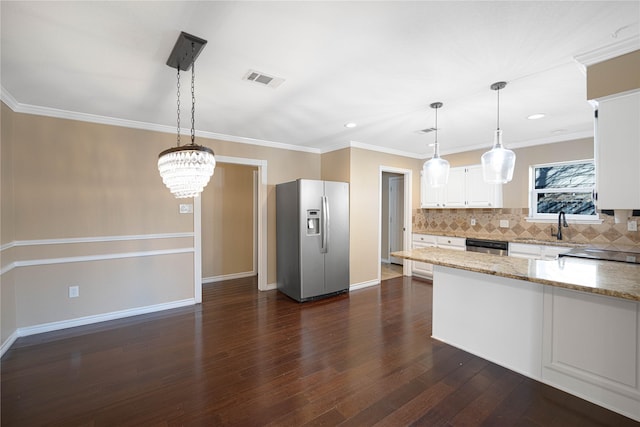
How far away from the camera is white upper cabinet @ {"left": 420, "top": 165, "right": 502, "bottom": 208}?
4672 millimetres

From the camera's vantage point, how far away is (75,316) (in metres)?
3.19

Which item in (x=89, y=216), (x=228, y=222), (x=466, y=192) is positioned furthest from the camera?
(x=228, y=222)

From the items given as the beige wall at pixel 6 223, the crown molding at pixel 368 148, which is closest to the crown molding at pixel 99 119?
the beige wall at pixel 6 223

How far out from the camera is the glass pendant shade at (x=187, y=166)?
5.98 feet

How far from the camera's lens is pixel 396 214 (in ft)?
23.0

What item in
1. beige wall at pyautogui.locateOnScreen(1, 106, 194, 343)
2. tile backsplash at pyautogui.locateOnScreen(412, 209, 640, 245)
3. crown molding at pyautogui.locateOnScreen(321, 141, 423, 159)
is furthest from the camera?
crown molding at pyautogui.locateOnScreen(321, 141, 423, 159)

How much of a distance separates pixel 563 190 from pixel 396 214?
3331mm

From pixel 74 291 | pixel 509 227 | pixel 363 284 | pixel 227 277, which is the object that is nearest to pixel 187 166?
pixel 74 291

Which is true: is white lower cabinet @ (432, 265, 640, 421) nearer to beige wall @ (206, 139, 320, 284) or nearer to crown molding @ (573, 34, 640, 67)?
crown molding @ (573, 34, 640, 67)

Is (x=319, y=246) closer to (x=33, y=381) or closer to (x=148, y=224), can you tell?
(x=148, y=224)

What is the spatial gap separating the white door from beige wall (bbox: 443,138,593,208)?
6.81 feet

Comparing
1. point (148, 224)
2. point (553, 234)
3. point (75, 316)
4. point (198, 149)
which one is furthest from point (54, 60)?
point (553, 234)

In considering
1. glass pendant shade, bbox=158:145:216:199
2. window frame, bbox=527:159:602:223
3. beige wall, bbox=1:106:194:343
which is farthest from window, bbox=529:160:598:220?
beige wall, bbox=1:106:194:343

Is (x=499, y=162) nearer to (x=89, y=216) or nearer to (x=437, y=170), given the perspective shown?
(x=437, y=170)
